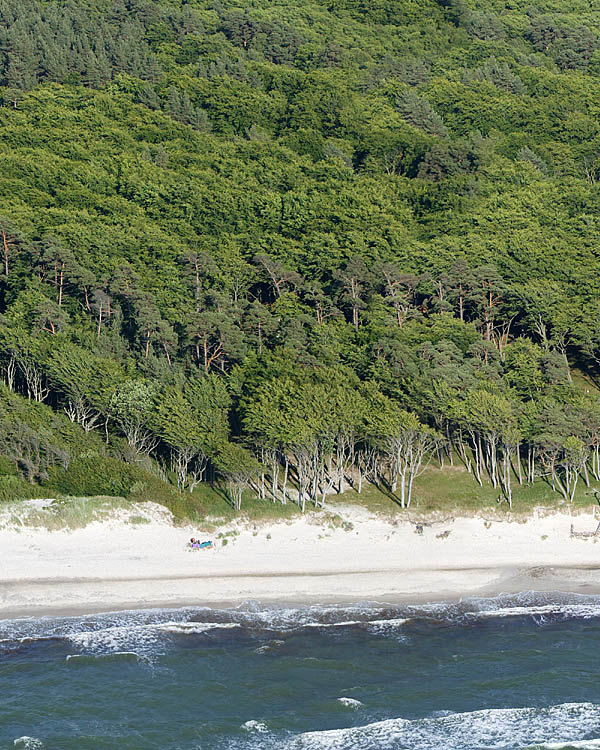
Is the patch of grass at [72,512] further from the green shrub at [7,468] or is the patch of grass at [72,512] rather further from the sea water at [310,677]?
the sea water at [310,677]

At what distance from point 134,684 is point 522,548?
25.3m

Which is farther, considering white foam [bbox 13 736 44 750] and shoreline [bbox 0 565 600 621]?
shoreline [bbox 0 565 600 621]

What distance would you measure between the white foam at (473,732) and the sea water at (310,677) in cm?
7

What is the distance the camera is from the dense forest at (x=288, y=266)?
60.3 metres

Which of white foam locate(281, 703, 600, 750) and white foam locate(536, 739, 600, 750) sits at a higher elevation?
white foam locate(536, 739, 600, 750)

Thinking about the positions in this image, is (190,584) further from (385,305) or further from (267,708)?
(385,305)

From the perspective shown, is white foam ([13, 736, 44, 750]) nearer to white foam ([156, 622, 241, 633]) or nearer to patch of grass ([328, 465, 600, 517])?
white foam ([156, 622, 241, 633])

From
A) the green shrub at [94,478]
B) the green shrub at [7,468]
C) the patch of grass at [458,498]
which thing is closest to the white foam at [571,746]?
the patch of grass at [458,498]

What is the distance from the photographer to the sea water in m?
34.6

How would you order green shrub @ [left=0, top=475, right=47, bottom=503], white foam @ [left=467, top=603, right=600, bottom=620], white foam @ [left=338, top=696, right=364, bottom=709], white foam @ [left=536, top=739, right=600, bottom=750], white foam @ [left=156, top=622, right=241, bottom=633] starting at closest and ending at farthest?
white foam @ [left=536, top=739, right=600, bottom=750] < white foam @ [left=338, top=696, right=364, bottom=709] < white foam @ [left=156, top=622, right=241, bottom=633] < white foam @ [left=467, top=603, right=600, bottom=620] < green shrub @ [left=0, top=475, right=47, bottom=503]

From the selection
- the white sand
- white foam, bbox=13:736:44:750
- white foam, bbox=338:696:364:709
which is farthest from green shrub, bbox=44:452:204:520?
white foam, bbox=13:736:44:750

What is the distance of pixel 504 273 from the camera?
8588 cm

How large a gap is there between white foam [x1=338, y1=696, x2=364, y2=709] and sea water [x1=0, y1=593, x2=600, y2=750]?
0.31 ft

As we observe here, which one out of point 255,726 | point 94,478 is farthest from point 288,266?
point 255,726
